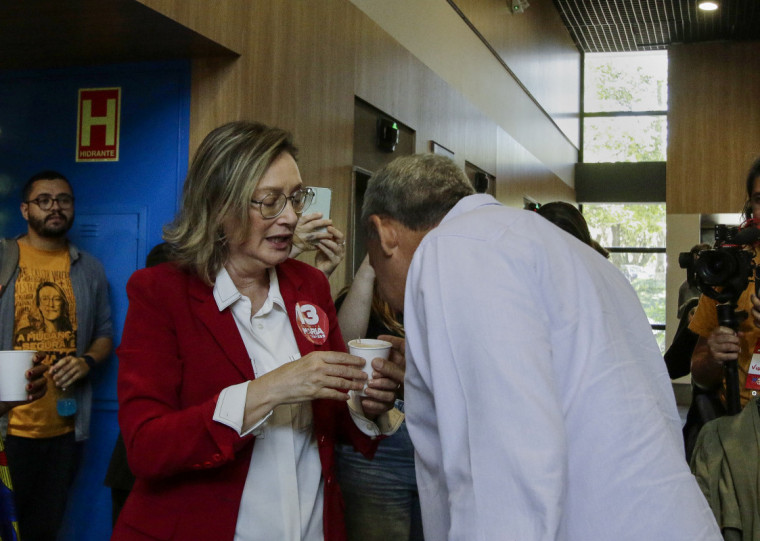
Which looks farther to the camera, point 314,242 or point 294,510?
point 314,242

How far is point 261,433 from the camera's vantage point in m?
1.50

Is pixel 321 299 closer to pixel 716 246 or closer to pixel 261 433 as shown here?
pixel 261 433

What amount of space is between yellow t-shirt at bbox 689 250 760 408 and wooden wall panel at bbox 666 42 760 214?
8260 mm

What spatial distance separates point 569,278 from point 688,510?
0.34 meters

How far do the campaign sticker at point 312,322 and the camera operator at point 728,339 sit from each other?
1.29 meters

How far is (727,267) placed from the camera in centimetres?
235

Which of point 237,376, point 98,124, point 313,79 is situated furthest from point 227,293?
point 313,79

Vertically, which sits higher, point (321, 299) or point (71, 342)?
point (321, 299)

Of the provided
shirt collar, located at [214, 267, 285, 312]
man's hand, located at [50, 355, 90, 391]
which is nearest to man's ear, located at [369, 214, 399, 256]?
shirt collar, located at [214, 267, 285, 312]

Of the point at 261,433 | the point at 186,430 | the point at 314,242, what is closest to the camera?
the point at 186,430

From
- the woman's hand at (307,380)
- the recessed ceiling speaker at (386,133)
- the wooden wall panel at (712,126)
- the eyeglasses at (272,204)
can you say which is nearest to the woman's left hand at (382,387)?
the woman's hand at (307,380)

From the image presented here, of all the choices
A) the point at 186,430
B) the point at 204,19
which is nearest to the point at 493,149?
the point at 204,19

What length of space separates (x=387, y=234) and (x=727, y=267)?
1.39m

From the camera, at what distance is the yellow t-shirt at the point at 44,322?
301cm
